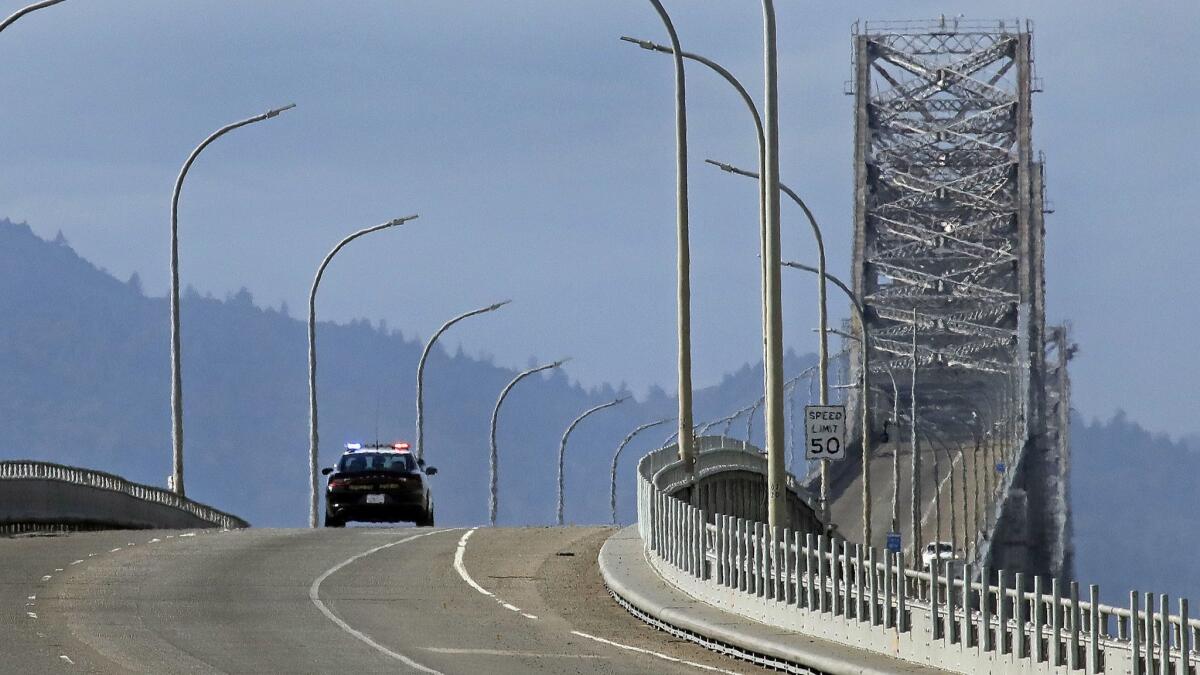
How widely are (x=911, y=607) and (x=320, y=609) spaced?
347 inches

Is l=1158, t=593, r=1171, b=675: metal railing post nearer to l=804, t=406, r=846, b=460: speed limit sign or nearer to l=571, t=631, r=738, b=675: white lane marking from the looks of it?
l=571, t=631, r=738, b=675: white lane marking

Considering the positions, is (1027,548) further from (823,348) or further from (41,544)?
→ (41,544)

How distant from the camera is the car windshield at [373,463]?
51781 millimetres

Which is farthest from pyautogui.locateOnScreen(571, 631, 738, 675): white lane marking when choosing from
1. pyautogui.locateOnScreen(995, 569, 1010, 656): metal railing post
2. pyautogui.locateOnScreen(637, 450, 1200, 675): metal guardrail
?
A: pyautogui.locateOnScreen(995, 569, 1010, 656): metal railing post

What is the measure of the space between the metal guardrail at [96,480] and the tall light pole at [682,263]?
15.9m

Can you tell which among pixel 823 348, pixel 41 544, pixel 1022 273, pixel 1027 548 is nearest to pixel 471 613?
pixel 41 544

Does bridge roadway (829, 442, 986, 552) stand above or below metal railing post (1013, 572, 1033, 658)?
below

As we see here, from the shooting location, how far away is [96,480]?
58.7m

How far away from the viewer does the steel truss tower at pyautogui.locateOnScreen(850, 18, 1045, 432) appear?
170 m

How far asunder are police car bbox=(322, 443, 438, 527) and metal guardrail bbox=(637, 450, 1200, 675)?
1919cm

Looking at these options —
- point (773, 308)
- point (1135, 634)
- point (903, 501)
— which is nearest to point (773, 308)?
point (773, 308)

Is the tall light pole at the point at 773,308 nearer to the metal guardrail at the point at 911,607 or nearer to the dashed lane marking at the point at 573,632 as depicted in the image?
the metal guardrail at the point at 911,607

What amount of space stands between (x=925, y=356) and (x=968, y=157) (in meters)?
15.8

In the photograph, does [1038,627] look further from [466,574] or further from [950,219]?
[950,219]
